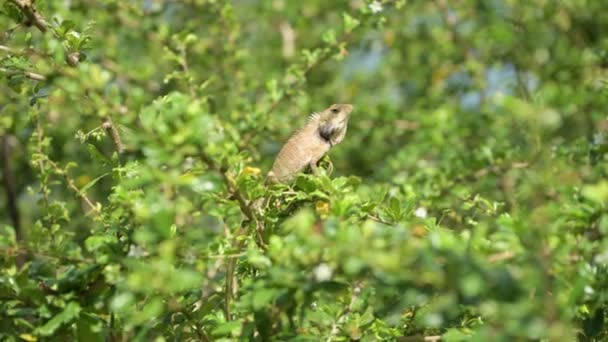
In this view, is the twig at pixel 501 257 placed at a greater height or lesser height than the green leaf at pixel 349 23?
greater

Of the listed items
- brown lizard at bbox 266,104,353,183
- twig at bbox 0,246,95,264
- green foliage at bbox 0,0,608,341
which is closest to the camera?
green foliage at bbox 0,0,608,341

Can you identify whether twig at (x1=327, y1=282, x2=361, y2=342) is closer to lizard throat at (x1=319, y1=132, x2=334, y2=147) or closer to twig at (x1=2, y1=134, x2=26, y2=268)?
lizard throat at (x1=319, y1=132, x2=334, y2=147)

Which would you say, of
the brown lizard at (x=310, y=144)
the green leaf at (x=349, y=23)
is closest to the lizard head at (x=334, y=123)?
the brown lizard at (x=310, y=144)

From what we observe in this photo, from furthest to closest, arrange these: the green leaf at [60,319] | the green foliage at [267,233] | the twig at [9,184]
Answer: the twig at [9,184] < the green leaf at [60,319] < the green foliage at [267,233]

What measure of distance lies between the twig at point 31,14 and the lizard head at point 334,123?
1.48 m

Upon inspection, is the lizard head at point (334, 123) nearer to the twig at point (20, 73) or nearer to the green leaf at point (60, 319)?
the twig at point (20, 73)

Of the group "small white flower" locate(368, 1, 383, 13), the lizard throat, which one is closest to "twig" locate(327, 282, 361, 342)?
the lizard throat

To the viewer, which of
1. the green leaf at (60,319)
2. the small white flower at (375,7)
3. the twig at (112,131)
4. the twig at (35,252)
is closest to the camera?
the green leaf at (60,319)

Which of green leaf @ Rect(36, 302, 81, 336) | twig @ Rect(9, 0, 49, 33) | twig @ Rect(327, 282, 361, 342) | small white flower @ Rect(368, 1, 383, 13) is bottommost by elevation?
twig @ Rect(327, 282, 361, 342)

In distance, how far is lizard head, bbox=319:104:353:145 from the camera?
3797 millimetres

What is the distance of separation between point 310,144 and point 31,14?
4.76 feet

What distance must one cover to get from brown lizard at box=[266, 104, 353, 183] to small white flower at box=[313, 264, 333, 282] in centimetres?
139

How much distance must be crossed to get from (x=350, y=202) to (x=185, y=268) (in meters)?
0.57

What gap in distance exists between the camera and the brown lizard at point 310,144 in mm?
3600
